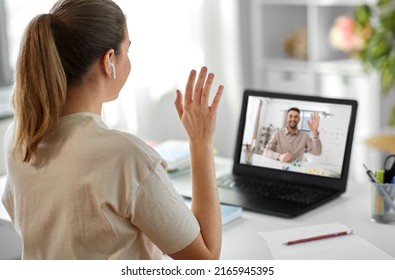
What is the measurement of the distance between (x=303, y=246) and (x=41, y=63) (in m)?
0.74

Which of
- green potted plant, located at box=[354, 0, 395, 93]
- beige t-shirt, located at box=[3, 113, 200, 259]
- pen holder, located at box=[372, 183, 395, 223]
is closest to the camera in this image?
beige t-shirt, located at box=[3, 113, 200, 259]

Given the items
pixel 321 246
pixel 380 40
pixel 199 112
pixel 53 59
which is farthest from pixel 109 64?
pixel 380 40

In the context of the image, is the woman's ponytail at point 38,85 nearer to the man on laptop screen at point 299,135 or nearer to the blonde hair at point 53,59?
the blonde hair at point 53,59

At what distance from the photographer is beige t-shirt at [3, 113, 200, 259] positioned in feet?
4.19

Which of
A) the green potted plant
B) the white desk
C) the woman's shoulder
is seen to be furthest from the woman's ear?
the green potted plant

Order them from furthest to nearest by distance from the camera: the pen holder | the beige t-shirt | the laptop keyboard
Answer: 1. the laptop keyboard
2. the pen holder
3. the beige t-shirt

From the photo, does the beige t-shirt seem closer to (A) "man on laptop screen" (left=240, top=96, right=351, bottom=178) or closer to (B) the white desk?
(B) the white desk

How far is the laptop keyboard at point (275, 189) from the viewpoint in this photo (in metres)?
1.93

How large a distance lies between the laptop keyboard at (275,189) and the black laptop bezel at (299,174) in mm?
18

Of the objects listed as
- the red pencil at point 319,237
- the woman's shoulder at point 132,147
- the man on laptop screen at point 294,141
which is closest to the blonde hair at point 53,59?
the woman's shoulder at point 132,147

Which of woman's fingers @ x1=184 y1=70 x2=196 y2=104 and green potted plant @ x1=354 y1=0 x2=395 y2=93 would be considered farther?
green potted plant @ x1=354 y1=0 x2=395 y2=93

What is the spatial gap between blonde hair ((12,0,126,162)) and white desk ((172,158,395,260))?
1.78 feet

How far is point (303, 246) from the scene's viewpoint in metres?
1.62

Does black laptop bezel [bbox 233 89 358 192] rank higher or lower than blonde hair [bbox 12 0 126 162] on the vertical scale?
lower
